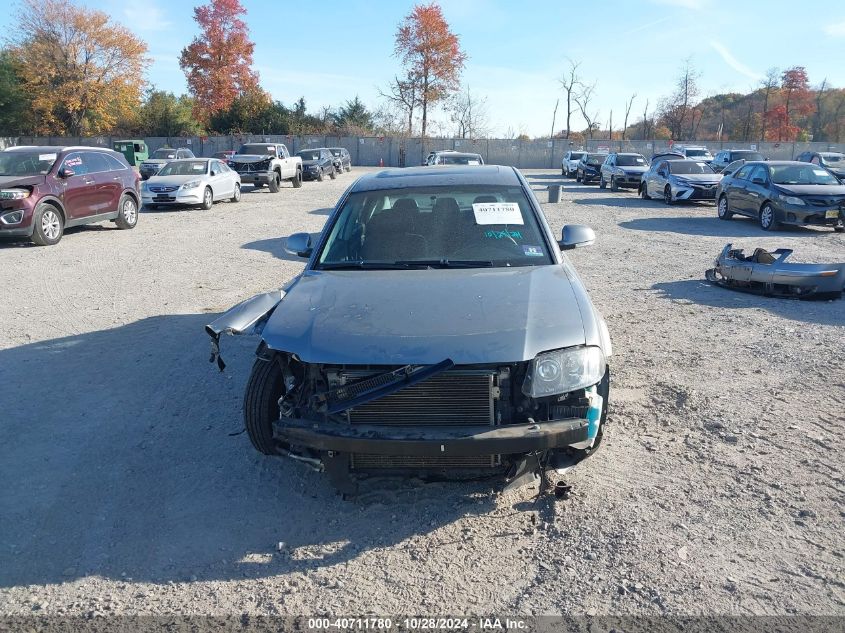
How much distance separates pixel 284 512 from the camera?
3707 mm

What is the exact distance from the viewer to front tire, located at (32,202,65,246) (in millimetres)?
12359

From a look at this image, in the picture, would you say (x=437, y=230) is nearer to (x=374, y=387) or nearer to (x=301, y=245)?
(x=301, y=245)

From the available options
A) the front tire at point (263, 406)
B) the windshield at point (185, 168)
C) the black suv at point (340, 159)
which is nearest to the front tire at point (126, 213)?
the windshield at point (185, 168)

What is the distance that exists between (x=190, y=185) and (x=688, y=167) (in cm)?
1483

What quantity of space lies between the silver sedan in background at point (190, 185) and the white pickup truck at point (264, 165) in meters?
4.60

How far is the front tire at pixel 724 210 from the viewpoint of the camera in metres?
16.8

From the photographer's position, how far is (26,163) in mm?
12945

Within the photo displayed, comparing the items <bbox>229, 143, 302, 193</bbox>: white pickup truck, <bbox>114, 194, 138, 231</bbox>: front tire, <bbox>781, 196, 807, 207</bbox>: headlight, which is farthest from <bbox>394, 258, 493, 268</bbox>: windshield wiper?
<bbox>229, 143, 302, 193</bbox>: white pickup truck

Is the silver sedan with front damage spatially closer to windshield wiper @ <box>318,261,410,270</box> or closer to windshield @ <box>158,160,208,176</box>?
windshield wiper @ <box>318,261,410,270</box>

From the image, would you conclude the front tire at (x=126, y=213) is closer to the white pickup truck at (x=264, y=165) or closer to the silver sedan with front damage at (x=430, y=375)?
the white pickup truck at (x=264, y=165)

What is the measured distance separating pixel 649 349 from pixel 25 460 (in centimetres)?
507

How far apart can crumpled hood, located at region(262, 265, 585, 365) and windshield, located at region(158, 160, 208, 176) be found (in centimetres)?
1717

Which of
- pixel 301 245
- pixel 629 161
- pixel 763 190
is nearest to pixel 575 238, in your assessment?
pixel 301 245

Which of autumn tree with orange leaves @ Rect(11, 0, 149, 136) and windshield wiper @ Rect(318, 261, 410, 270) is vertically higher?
autumn tree with orange leaves @ Rect(11, 0, 149, 136)
